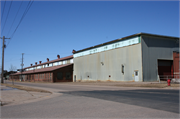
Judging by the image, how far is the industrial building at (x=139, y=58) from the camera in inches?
1378

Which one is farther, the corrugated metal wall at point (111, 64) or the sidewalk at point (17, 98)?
the corrugated metal wall at point (111, 64)

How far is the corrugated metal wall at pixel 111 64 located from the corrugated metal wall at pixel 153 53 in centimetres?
107

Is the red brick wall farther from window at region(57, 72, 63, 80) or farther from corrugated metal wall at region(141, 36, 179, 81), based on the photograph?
corrugated metal wall at region(141, 36, 179, 81)

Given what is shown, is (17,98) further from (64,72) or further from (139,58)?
(64,72)

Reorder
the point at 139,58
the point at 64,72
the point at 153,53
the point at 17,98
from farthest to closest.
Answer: the point at 64,72, the point at 153,53, the point at 139,58, the point at 17,98

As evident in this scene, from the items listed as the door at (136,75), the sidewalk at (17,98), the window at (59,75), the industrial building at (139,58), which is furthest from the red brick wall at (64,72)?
the sidewalk at (17,98)

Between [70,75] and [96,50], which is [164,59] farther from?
[70,75]

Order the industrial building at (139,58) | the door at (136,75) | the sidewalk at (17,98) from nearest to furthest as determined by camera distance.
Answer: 1. the sidewalk at (17,98)
2. the industrial building at (139,58)
3. the door at (136,75)

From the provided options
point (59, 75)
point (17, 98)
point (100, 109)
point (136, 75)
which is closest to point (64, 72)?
A: point (59, 75)

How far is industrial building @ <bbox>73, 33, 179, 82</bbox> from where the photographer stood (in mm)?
35000

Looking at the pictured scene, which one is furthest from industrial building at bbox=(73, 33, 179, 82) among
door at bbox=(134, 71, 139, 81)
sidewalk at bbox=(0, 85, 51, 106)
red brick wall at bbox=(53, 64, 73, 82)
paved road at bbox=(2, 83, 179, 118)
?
sidewalk at bbox=(0, 85, 51, 106)

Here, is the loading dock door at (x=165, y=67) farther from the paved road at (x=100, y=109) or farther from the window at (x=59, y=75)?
the window at (x=59, y=75)

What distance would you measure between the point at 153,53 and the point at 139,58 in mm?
3401

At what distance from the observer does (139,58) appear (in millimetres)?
34906
